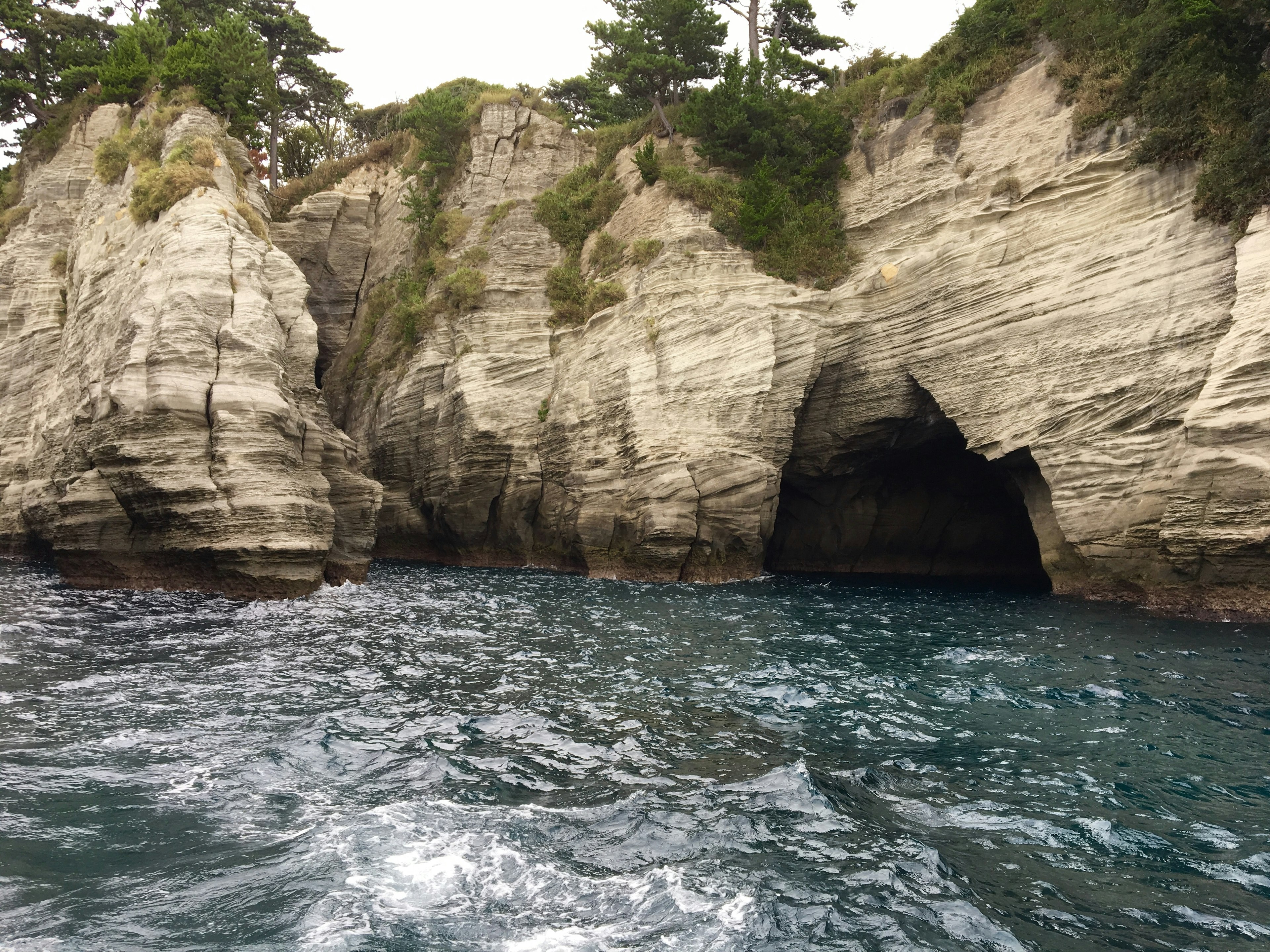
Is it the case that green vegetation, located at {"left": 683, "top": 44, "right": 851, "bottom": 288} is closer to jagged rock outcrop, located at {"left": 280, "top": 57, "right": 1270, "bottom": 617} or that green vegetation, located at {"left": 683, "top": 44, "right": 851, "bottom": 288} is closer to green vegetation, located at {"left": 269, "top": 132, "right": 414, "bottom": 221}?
jagged rock outcrop, located at {"left": 280, "top": 57, "right": 1270, "bottom": 617}

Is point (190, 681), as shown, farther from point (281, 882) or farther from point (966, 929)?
point (966, 929)

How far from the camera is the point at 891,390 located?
2400cm

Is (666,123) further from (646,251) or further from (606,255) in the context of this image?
(646,251)

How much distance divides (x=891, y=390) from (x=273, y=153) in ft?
104

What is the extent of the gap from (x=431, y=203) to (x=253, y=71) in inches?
330

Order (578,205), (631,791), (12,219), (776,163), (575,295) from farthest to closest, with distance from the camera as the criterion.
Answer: (578,205), (12,219), (575,295), (776,163), (631,791)

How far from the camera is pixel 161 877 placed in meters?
5.81

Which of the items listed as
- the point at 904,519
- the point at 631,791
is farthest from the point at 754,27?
the point at 631,791

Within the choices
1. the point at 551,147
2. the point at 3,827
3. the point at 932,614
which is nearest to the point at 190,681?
the point at 3,827

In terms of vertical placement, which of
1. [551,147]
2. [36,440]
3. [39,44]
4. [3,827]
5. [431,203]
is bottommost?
[3,827]

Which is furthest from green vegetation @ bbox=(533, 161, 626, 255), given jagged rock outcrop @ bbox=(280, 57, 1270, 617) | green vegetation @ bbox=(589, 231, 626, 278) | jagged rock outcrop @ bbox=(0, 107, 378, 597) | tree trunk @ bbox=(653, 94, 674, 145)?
jagged rock outcrop @ bbox=(0, 107, 378, 597)

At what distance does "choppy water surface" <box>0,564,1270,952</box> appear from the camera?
5.37m

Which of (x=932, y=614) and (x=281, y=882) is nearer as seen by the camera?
(x=281, y=882)

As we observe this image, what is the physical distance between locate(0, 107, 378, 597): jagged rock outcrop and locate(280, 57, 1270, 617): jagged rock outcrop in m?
6.70
